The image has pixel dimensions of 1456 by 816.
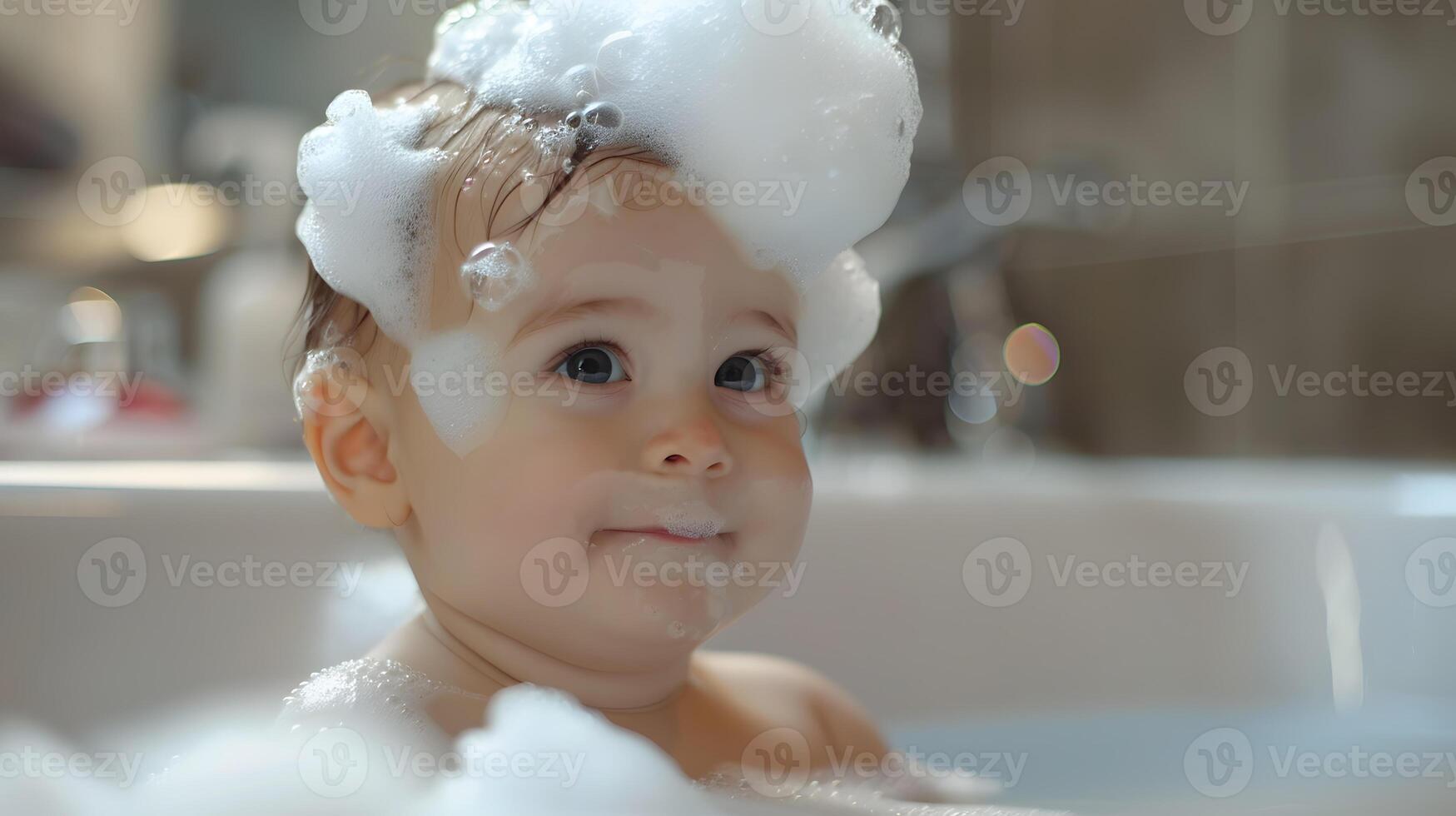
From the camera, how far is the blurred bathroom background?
1.64m

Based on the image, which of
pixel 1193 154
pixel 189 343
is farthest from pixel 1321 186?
pixel 189 343

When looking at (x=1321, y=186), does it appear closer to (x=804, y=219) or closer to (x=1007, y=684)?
(x=1007, y=684)

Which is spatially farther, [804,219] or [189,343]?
[189,343]

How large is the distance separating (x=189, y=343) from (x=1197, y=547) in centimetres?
158

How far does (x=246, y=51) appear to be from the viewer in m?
1.93
